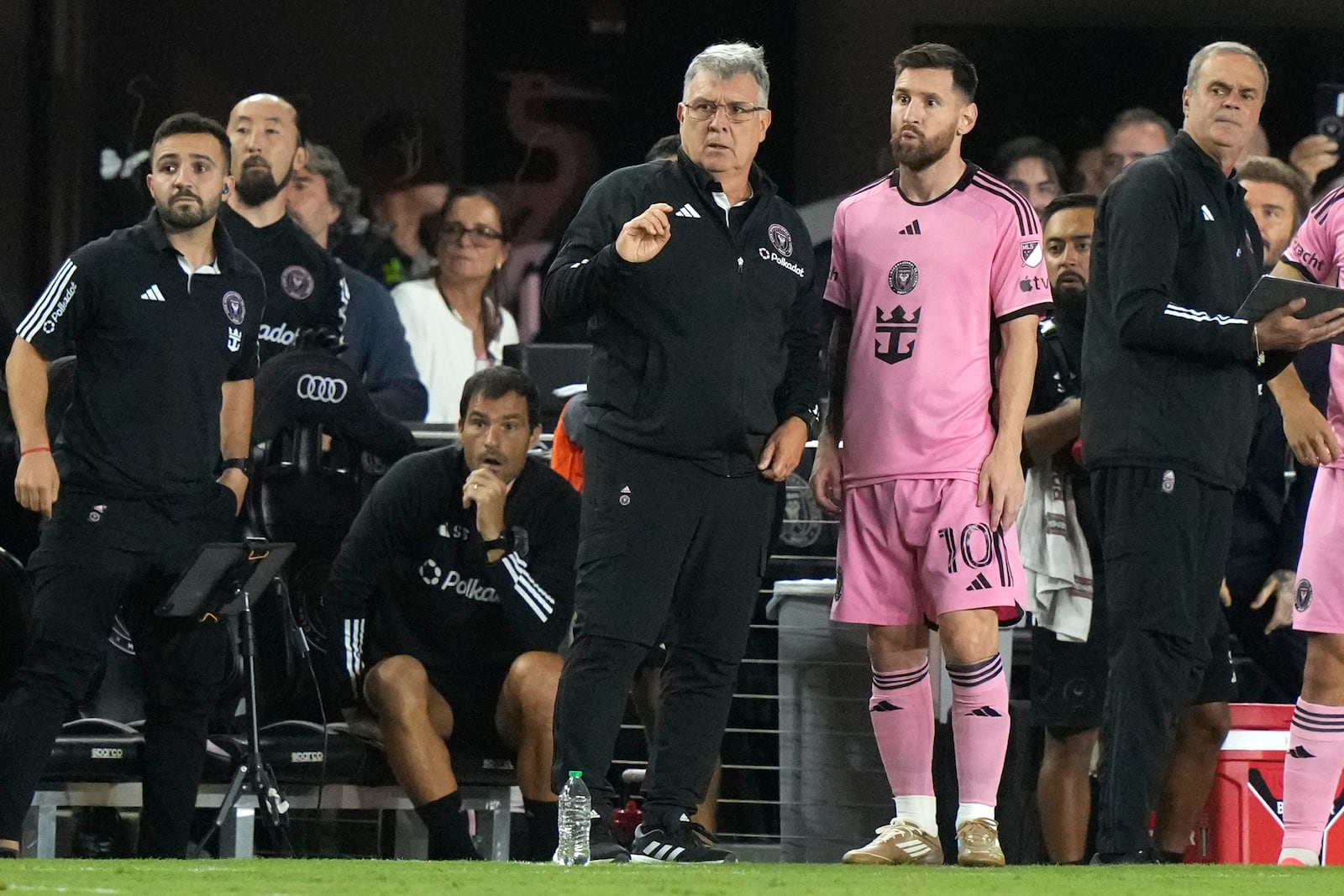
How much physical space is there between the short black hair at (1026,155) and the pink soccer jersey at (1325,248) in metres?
2.84

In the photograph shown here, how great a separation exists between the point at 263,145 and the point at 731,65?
111 inches

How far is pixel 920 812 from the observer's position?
4.89 metres

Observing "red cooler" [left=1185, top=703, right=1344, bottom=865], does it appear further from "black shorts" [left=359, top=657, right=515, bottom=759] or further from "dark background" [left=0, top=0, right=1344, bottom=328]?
"dark background" [left=0, top=0, right=1344, bottom=328]

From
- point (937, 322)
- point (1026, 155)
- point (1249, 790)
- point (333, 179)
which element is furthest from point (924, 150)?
point (333, 179)

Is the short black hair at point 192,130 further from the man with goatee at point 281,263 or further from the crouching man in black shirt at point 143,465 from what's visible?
the man with goatee at point 281,263

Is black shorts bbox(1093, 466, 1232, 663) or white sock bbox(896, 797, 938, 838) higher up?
black shorts bbox(1093, 466, 1232, 663)

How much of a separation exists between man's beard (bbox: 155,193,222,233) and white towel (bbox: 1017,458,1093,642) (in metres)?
2.27

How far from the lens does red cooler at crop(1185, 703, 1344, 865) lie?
5.68 metres

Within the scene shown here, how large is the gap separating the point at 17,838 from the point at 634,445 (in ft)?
5.69

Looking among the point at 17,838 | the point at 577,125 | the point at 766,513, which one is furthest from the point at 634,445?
the point at 577,125

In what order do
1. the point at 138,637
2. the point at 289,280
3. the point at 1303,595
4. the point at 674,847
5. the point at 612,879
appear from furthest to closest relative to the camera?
the point at 289,280, the point at 138,637, the point at 1303,595, the point at 674,847, the point at 612,879

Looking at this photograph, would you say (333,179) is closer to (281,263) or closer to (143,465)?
(281,263)

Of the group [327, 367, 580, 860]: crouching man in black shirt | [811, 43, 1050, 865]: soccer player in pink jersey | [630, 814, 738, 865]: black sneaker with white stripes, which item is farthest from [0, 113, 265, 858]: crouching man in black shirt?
[811, 43, 1050, 865]: soccer player in pink jersey

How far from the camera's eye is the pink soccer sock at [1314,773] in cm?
508
